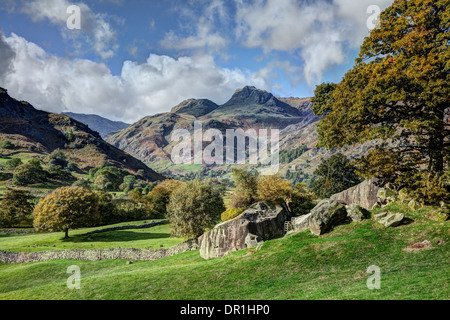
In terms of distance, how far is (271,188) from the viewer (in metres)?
37.6

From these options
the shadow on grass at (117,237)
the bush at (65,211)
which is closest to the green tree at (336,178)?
the shadow on grass at (117,237)

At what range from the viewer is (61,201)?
53.2m

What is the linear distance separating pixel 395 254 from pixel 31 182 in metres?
149

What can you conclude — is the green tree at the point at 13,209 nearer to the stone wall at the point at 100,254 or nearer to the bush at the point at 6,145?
the stone wall at the point at 100,254

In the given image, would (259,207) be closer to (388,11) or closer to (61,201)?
(388,11)

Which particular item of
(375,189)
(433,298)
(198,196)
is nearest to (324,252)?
(433,298)

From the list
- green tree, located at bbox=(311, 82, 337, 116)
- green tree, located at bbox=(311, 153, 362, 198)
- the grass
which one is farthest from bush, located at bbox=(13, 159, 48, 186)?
green tree, located at bbox=(311, 82, 337, 116)

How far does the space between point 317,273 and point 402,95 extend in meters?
13.4

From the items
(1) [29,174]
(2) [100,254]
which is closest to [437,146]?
(2) [100,254]

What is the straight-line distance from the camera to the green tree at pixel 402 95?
17234 millimetres

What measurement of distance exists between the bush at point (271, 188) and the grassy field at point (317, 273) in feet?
49.9

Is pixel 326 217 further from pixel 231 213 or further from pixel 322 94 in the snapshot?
pixel 231 213

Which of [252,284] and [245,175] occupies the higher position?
[245,175]
